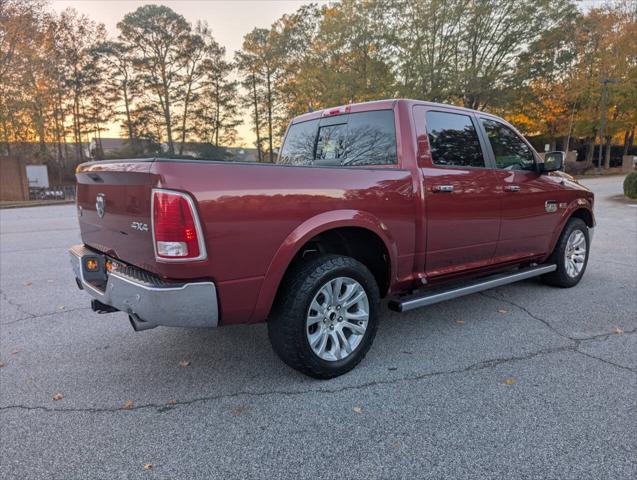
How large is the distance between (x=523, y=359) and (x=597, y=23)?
35.6m

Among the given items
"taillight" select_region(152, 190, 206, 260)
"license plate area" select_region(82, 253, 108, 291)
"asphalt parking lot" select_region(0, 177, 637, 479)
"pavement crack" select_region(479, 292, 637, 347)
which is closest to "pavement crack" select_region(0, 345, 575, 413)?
"asphalt parking lot" select_region(0, 177, 637, 479)

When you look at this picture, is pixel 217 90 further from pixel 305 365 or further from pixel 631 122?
pixel 305 365

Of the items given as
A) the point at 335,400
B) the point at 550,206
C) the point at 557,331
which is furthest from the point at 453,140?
the point at 335,400

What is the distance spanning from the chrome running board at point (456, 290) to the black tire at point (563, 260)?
0.29 metres

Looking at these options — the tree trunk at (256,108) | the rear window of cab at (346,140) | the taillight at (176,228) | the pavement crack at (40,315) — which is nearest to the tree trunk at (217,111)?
the tree trunk at (256,108)

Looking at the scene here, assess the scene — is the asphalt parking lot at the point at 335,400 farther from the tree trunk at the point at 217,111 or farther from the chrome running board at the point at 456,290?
the tree trunk at the point at 217,111

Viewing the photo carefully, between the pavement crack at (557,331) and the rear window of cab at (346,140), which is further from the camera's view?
the pavement crack at (557,331)

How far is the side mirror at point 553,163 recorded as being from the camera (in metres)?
4.48

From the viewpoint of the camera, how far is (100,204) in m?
3.03

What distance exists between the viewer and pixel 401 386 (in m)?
2.94

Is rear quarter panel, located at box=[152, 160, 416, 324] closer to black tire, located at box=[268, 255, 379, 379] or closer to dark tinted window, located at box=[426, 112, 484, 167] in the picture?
black tire, located at box=[268, 255, 379, 379]

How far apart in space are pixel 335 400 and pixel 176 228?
4.80ft

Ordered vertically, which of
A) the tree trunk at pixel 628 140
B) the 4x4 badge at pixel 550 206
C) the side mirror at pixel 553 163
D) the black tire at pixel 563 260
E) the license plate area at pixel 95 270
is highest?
the tree trunk at pixel 628 140

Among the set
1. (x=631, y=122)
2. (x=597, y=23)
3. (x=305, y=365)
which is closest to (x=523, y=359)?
(x=305, y=365)
